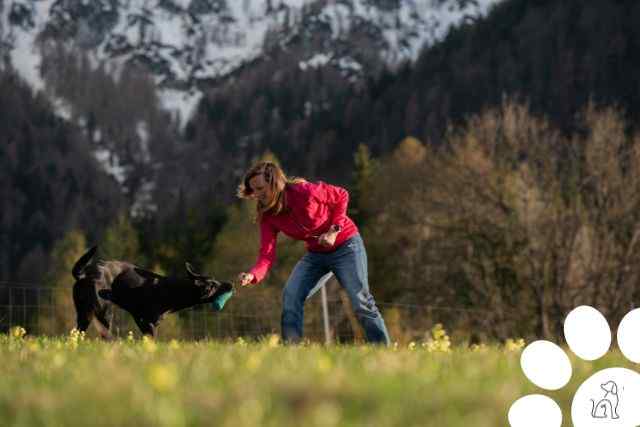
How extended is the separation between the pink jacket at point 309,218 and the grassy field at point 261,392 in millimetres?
3539

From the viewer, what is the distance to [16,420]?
384 centimetres

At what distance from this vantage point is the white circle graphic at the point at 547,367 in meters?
4.79

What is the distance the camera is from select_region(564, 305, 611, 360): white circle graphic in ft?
17.7

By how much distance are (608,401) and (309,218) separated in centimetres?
490

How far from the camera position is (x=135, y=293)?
10.2 m

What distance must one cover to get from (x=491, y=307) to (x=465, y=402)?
31.8 meters

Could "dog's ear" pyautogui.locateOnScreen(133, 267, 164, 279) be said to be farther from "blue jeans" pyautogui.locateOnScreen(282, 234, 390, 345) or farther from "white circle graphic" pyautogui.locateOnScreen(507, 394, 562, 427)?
"white circle graphic" pyautogui.locateOnScreen(507, 394, 562, 427)

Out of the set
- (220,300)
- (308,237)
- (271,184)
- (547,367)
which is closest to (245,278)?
(308,237)

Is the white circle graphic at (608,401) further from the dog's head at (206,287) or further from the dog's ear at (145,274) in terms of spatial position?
the dog's ear at (145,274)

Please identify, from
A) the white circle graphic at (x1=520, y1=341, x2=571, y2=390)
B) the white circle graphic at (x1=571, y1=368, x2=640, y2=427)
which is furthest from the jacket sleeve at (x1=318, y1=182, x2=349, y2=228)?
the white circle graphic at (x1=571, y1=368, x2=640, y2=427)

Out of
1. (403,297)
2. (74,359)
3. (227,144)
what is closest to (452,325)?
(403,297)

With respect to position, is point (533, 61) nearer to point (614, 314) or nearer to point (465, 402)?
point (614, 314)

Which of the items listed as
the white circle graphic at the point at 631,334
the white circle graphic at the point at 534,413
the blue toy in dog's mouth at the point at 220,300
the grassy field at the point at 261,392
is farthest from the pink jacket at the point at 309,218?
the white circle graphic at the point at 534,413

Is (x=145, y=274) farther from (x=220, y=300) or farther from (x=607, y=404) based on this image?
(x=607, y=404)
